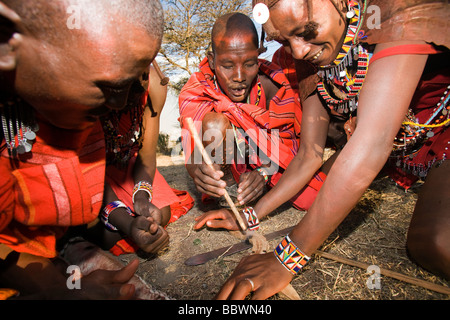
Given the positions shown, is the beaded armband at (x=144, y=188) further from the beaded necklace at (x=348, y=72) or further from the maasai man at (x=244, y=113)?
the beaded necklace at (x=348, y=72)

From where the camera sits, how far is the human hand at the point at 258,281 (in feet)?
3.86

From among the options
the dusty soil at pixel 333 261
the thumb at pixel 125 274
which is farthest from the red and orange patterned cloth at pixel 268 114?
the thumb at pixel 125 274

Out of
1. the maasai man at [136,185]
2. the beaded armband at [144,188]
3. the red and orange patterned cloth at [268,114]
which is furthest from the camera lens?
the red and orange patterned cloth at [268,114]

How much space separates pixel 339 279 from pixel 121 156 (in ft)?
5.59

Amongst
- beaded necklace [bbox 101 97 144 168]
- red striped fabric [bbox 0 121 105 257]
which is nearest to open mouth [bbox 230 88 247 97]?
beaded necklace [bbox 101 97 144 168]

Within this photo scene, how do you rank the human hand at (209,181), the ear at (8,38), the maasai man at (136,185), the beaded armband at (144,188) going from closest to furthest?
the ear at (8,38) < the maasai man at (136,185) < the human hand at (209,181) < the beaded armband at (144,188)

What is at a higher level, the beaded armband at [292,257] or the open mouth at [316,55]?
the open mouth at [316,55]

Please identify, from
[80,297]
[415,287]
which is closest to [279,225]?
[415,287]

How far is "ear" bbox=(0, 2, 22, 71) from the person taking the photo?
29.1 inches

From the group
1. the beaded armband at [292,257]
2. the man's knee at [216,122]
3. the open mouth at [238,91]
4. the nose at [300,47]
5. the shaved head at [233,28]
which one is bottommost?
the beaded armband at [292,257]

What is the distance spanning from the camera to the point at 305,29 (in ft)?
4.12

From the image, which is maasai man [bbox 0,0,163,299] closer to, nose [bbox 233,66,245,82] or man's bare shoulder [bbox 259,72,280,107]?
nose [bbox 233,66,245,82]

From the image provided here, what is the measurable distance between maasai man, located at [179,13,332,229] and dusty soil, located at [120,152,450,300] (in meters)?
0.31
